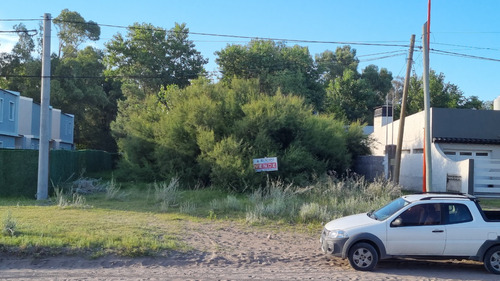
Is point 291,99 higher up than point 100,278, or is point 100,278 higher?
point 291,99

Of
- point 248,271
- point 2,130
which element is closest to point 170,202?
point 248,271

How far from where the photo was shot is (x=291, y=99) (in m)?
22.6

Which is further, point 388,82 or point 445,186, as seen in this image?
point 388,82

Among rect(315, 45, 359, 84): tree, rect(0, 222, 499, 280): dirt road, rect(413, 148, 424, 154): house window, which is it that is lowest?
rect(0, 222, 499, 280): dirt road

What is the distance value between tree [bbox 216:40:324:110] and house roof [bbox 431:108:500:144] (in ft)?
41.0

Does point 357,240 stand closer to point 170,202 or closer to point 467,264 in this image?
point 467,264

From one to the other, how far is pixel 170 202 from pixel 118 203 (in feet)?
6.43

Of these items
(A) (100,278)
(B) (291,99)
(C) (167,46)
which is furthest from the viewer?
(C) (167,46)

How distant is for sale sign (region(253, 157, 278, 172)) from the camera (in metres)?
19.6

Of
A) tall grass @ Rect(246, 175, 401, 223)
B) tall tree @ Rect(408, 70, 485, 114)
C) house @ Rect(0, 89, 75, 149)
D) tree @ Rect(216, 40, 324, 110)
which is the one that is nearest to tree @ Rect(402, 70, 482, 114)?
tall tree @ Rect(408, 70, 485, 114)

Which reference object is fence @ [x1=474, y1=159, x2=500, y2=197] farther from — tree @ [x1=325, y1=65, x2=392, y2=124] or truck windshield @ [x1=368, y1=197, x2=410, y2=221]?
tree @ [x1=325, y1=65, x2=392, y2=124]

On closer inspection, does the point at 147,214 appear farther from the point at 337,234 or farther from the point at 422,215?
the point at 422,215

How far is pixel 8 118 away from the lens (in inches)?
1163

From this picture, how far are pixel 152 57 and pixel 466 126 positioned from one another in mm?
25575
